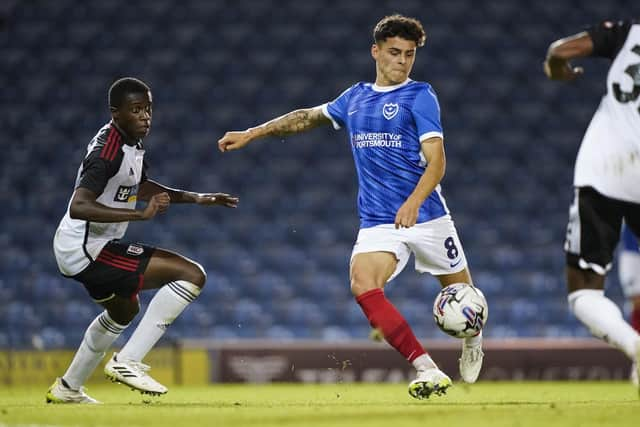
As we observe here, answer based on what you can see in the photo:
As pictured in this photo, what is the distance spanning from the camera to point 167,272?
600 centimetres

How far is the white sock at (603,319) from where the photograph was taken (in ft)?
13.9

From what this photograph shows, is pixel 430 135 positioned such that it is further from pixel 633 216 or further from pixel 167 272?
pixel 167 272

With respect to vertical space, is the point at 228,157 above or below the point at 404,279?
above

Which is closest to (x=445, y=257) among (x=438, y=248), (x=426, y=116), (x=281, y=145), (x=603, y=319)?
(x=438, y=248)

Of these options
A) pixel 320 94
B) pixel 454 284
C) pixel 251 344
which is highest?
pixel 320 94

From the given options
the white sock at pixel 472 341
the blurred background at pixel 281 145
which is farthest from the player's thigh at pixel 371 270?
the blurred background at pixel 281 145

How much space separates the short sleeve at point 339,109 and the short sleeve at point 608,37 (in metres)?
1.78

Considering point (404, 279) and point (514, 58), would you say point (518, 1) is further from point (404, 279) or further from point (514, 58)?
point (404, 279)

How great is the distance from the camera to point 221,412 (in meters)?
4.84

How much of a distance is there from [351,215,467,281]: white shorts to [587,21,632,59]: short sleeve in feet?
5.03

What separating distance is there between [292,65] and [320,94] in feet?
2.27

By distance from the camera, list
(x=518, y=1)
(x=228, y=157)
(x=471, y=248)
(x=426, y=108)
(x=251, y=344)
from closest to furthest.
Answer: (x=426, y=108), (x=251, y=344), (x=471, y=248), (x=228, y=157), (x=518, y=1)

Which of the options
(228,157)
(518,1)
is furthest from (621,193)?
(518,1)

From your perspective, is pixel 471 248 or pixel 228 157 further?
pixel 228 157
